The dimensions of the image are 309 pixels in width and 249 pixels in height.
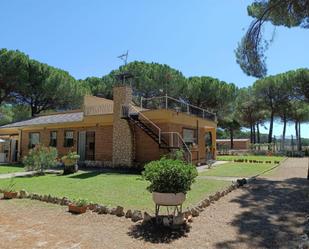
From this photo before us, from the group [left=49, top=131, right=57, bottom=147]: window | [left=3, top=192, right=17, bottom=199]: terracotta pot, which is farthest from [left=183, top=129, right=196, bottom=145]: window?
[left=3, top=192, right=17, bottom=199]: terracotta pot

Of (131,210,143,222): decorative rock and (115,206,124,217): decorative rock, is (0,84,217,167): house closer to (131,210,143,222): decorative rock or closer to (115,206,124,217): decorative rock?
(115,206,124,217): decorative rock

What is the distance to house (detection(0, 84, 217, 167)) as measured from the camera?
57.0 feet

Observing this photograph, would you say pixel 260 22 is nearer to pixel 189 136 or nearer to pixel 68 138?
pixel 189 136

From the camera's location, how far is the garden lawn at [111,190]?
8769mm

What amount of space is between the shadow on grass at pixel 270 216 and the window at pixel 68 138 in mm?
13558

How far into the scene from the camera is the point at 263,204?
8.73m

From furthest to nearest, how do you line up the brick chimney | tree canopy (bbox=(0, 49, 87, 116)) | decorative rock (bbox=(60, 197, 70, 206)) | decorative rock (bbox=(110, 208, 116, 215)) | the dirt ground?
tree canopy (bbox=(0, 49, 87, 116)), the brick chimney, decorative rock (bbox=(60, 197, 70, 206)), decorative rock (bbox=(110, 208, 116, 215)), the dirt ground

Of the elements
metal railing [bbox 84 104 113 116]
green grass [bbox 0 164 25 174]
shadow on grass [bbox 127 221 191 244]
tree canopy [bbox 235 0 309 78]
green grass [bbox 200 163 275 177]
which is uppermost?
tree canopy [bbox 235 0 309 78]

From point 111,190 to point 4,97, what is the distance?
974 inches

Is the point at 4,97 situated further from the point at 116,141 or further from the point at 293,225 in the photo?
the point at 293,225

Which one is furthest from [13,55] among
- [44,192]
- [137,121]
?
[44,192]

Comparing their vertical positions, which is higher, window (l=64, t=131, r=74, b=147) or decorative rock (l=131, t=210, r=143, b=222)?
window (l=64, t=131, r=74, b=147)

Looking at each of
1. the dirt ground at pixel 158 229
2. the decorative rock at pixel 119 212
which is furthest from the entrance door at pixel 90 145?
the decorative rock at pixel 119 212

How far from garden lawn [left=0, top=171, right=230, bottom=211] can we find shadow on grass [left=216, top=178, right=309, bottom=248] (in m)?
1.31
